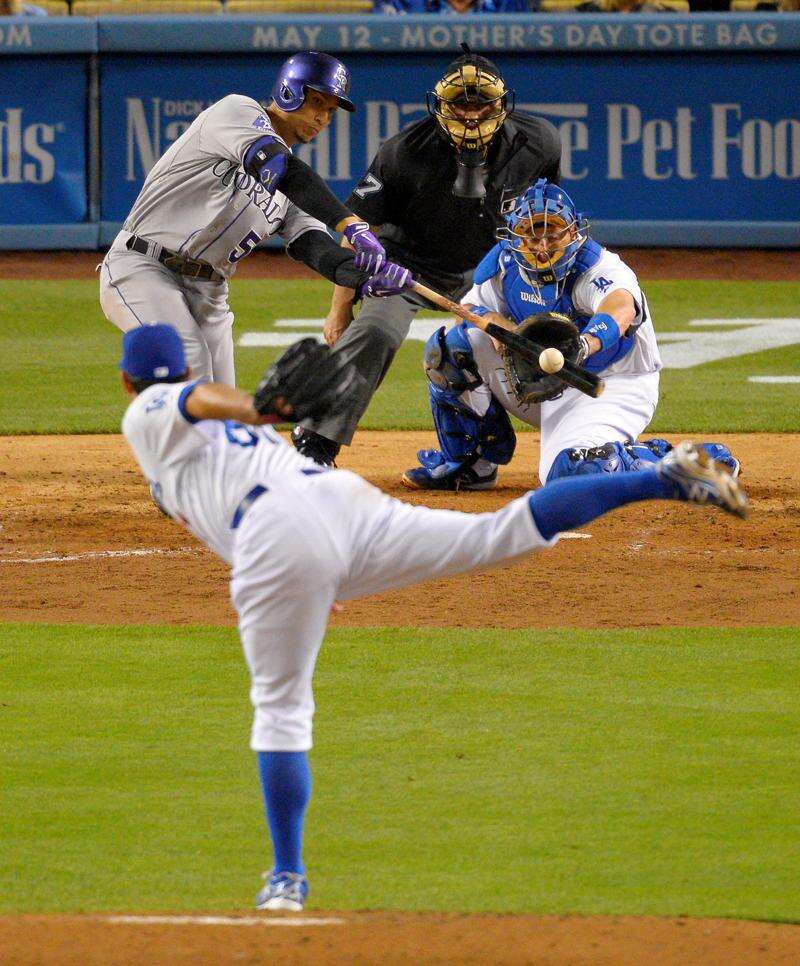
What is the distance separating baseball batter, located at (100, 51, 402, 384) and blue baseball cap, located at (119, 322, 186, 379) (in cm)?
314

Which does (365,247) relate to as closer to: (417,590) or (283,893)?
(417,590)

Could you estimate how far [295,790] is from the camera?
403cm

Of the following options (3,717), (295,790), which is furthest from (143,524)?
(295,790)

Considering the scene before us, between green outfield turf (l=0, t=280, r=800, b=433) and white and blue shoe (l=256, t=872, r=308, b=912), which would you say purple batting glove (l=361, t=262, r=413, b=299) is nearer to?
green outfield turf (l=0, t=280, r=800, b=433)

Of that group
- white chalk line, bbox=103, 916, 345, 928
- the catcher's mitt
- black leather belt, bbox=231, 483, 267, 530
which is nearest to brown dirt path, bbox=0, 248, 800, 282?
the catcher's mitt

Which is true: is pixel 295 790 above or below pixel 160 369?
below

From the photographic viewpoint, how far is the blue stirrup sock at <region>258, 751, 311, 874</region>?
4.01 meters

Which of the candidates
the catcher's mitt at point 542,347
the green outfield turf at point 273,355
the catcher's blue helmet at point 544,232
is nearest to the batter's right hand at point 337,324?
the catcher's mitt at point 542,347

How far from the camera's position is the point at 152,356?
4.32 meters

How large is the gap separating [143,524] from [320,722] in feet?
9.86

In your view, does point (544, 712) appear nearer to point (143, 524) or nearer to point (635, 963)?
point (635, 963)

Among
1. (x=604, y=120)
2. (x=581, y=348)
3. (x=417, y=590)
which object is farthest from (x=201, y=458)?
(x=604, y=120)

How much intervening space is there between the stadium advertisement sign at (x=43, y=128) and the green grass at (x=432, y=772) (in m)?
9.90

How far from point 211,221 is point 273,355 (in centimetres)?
488
